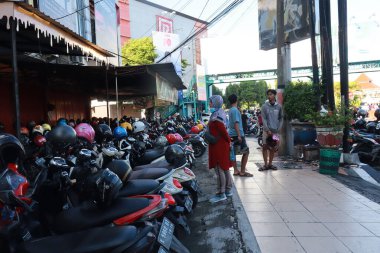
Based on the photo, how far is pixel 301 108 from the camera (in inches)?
332

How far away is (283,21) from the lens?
941cm

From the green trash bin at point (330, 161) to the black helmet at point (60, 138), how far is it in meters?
5.29

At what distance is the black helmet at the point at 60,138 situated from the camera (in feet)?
11.2

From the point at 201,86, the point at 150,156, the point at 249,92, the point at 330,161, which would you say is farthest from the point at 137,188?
the point at 249,92

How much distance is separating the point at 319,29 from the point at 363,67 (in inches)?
952

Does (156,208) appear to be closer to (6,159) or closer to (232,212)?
(6,159)

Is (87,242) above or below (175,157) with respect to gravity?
below

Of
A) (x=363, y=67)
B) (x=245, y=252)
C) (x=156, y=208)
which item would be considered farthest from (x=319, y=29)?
(x=363, y=67)

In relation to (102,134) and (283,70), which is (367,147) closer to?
(283,70)

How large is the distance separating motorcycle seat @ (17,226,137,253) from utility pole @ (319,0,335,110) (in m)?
7.30

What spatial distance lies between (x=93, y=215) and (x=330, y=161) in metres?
5.63

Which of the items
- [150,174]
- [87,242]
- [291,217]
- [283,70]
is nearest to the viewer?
[87,242]

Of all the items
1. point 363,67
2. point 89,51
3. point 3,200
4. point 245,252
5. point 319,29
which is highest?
point 363,67

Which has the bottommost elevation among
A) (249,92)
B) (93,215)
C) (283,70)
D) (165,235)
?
(165,235)
